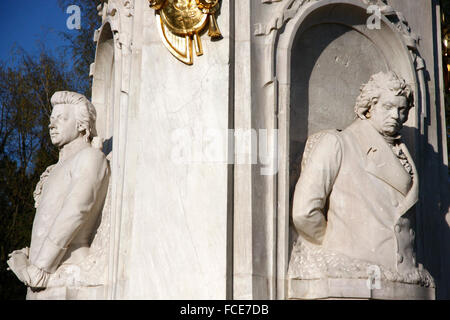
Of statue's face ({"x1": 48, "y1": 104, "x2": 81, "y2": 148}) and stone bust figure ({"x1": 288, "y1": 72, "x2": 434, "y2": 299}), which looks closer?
stone bust figure ({"x1": 288, "y1": 72, "x2": 434, "y2": 299})

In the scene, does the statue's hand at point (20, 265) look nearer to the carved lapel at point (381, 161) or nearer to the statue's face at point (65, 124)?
the statue's face at point (65, 124)

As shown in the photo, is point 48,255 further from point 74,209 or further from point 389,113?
point 389,113

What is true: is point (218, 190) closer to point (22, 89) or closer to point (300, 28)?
point (300, 28)

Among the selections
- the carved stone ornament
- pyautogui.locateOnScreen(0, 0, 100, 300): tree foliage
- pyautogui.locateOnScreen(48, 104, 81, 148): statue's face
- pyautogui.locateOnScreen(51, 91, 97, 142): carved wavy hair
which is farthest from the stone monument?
pyautogui.locateOnScreen(0, 0, 100, 300): tree foliage

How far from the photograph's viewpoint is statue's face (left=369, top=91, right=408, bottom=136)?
8.07 m

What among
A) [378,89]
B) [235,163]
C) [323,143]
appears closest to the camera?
[235,163]

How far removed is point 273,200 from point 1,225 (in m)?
12.0

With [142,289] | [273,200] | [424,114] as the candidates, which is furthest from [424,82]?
[142,289]

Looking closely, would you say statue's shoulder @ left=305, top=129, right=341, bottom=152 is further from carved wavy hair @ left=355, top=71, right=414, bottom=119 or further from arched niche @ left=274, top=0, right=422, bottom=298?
carved wavy hair @ left=355, top=71, right=414, bottom=119

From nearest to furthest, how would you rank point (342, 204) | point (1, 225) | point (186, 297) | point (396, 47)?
point (186, 297) < point (342, 204) < point (396, 47) < point (1, 225)

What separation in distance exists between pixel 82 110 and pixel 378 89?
315cm

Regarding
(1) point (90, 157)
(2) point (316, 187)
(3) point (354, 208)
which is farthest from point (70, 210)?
(3) point (354, 208)

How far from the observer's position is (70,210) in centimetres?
828

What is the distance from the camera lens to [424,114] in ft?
29.9
